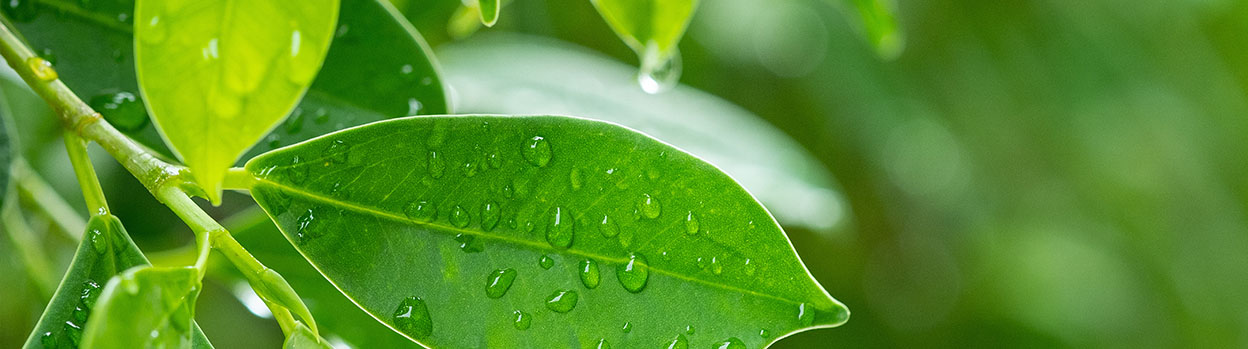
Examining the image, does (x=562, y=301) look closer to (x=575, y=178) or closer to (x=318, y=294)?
(x=575, y=178)

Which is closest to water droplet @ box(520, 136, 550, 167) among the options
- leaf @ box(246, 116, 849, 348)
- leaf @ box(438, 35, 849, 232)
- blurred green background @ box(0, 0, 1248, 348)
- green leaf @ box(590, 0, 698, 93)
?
leaf @ box(246, 116, 849, 348)

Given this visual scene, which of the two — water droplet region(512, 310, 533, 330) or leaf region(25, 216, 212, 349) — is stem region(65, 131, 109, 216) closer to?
leaf region(25, 216, 212, 349)

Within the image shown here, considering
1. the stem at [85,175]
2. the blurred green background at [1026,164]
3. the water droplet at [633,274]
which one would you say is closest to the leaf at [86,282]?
the stem at [85,175]

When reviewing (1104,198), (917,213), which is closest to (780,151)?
(917,213)

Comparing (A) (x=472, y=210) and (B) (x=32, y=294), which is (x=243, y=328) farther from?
(A) (x=472, y=210)

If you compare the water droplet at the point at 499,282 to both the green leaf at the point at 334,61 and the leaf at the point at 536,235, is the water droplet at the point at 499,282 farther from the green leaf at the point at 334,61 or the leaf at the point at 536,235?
the green leaf at the point at 334,61

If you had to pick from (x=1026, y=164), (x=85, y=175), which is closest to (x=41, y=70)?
(x=85, y=175)
